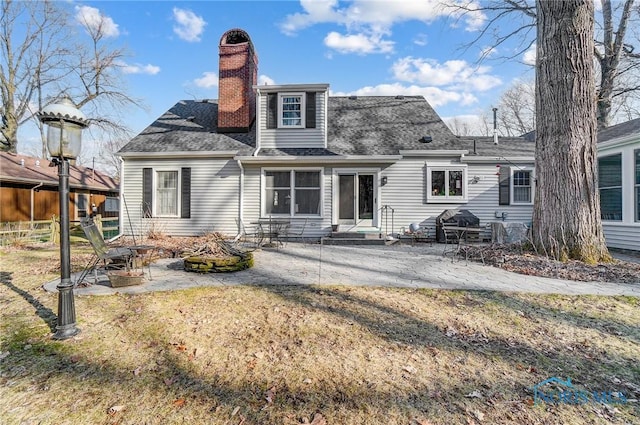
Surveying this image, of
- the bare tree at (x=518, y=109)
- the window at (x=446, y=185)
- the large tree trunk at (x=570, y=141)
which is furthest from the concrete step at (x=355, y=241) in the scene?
the bare tree at (x=518, y=109)

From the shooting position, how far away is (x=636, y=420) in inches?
89.8

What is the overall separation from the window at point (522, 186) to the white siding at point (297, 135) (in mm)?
6979

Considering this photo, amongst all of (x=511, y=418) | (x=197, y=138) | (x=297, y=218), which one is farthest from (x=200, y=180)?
(x=511, y=418)

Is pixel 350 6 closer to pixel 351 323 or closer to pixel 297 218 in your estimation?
pixel 297 218

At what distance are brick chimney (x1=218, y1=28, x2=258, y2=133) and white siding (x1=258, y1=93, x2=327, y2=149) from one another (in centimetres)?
127

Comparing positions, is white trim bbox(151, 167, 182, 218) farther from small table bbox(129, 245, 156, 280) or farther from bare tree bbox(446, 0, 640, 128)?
bare tree bbox(446, 0, 640, 128)

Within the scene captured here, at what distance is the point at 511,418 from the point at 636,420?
945 millimetres

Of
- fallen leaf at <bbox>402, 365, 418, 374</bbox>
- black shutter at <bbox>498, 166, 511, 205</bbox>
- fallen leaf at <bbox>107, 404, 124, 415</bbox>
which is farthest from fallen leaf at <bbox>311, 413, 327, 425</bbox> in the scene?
black shutter at <bbox>498, 166, 511, 205</bbox>

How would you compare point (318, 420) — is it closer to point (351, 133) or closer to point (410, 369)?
point (410, 369)

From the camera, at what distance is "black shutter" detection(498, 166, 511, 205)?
10883 mm

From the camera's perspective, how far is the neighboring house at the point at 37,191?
14.2 metres

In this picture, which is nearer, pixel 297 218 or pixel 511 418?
pixel 511 418

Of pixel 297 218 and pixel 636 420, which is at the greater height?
pixel 297 218

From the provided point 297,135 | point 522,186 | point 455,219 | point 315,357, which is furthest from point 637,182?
point 315,357
